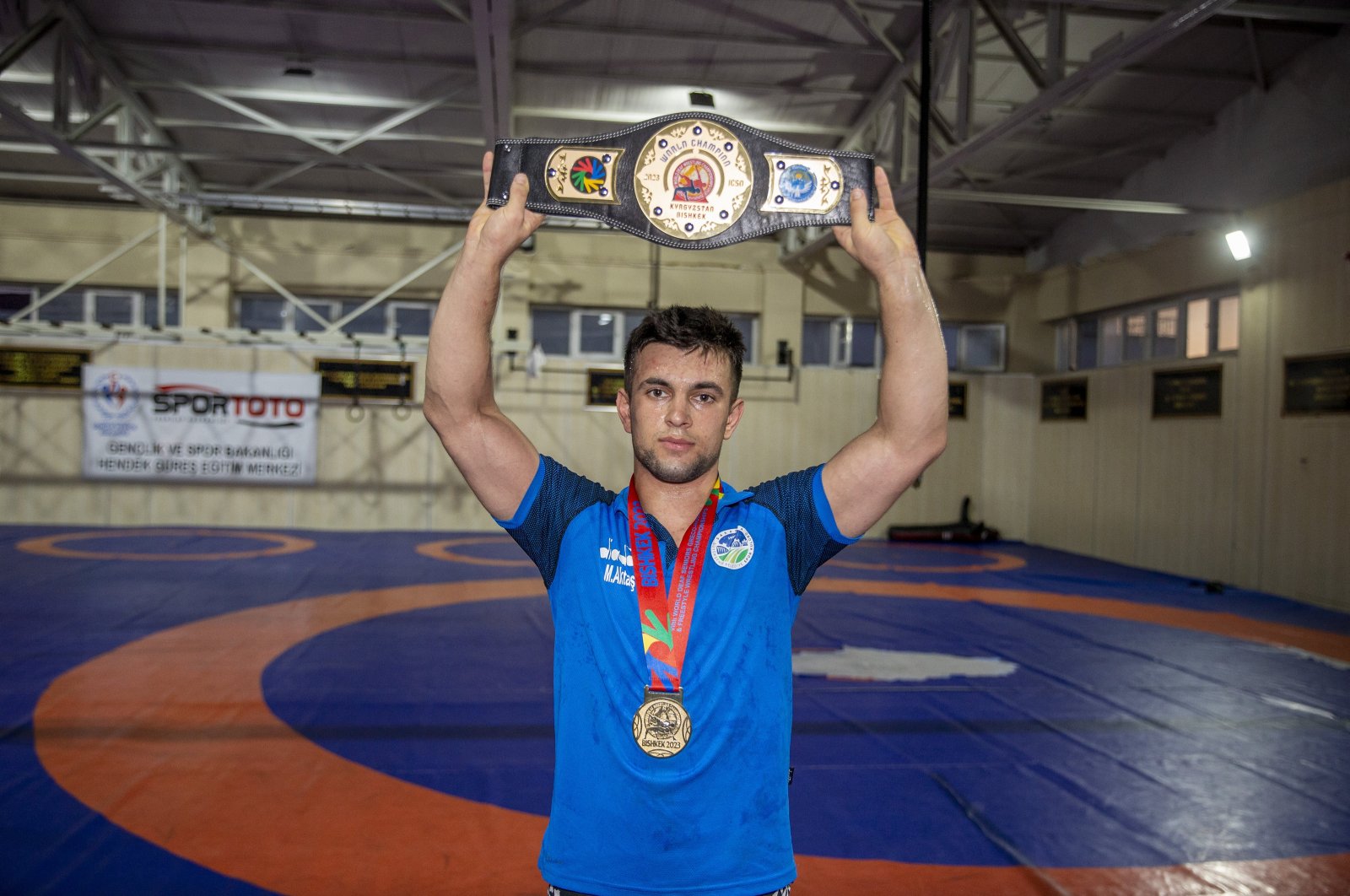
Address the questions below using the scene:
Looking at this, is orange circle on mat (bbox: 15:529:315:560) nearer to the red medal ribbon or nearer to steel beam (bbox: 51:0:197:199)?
steel beam (bbox: 51:0:197:199)

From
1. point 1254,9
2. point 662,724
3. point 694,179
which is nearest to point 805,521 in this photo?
point 662,724

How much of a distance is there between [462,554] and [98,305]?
25.4ft

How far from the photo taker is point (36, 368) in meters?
12.8

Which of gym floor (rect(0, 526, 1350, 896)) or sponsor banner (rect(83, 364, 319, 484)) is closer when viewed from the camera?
gym floor (rect(0, 526, 1350, 896))

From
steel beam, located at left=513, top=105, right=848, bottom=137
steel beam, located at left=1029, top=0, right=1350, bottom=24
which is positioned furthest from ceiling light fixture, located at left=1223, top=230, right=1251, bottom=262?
steel beam, located at left=513, top=105, right=848, bottom=137

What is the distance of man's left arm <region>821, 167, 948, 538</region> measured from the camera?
181 centimetres

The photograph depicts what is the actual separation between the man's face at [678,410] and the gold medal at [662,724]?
1.47 ft

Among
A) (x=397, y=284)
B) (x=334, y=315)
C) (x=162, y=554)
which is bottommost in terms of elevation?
(x=162, y=554)

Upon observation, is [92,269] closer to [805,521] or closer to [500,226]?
[500,226]

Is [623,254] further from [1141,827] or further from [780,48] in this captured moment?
[1141,827]

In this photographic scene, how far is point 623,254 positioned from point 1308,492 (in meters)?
9.85

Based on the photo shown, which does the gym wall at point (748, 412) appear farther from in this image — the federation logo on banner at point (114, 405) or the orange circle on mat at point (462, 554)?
the orange circle on mat at point (462, 554)

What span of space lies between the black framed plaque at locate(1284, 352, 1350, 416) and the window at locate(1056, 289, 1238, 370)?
129 centimetres

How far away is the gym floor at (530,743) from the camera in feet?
10.8
